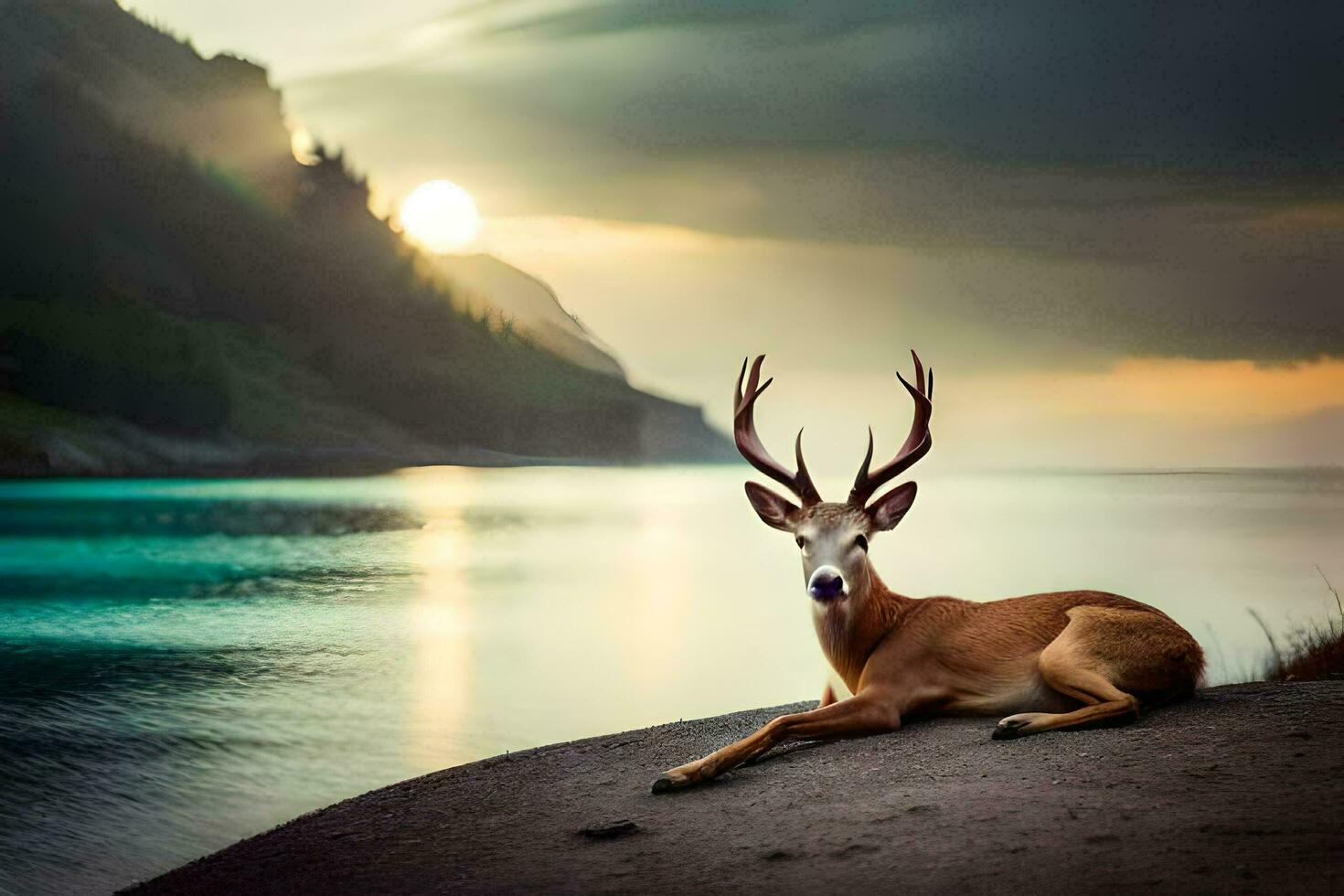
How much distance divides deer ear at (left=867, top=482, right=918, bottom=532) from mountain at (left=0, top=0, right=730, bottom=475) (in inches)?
3836

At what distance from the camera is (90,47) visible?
168 metres

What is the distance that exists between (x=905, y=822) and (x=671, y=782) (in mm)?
1588

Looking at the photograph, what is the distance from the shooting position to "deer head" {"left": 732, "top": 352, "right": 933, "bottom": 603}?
25.4ft

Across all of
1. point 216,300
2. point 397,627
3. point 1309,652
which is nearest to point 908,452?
point 1309,652

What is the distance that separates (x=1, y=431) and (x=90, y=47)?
97993 mm

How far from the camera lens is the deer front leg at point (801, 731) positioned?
7.23 m

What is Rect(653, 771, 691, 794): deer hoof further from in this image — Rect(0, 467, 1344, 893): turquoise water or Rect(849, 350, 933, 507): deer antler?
Rect(0, 467, 1344, 893): turquoise water

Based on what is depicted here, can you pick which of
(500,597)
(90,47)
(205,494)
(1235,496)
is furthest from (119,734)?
(90,47)

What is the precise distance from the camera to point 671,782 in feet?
23.6

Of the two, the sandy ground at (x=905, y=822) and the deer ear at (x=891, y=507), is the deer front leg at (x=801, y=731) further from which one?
the deer ear at (x=891, y=507)

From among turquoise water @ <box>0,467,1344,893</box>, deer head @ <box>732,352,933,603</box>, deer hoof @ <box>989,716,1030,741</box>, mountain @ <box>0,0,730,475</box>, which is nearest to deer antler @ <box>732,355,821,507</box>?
deer head @ <box>732,352,933,603</box>

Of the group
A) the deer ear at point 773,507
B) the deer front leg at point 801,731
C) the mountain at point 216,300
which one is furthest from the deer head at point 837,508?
the mountain at point 216,300

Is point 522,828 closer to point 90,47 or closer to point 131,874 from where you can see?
point 131,874

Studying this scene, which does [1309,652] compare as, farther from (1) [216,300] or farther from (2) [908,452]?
(1) [216,300]
